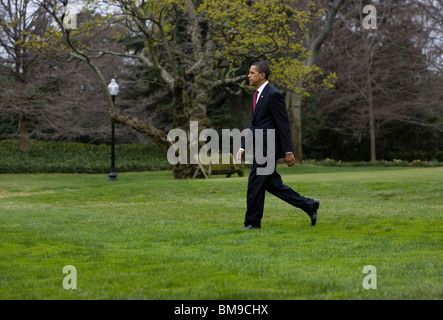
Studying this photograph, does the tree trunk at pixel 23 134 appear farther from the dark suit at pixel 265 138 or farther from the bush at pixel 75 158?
the dark suit at pixel 265 138

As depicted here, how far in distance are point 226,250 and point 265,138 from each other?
206 centimetres

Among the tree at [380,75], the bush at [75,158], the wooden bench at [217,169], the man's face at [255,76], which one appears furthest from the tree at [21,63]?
the man's face at [255,76]

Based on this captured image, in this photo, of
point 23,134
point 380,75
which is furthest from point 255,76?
point 380,75

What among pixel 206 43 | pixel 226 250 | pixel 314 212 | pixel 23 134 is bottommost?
pixel 226 250

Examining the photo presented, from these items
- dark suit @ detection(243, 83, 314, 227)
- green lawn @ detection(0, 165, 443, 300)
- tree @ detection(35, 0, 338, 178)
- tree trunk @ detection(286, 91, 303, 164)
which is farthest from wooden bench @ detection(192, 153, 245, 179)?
dark suit @ detection(243, 83, 314, 227)

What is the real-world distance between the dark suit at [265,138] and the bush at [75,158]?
23641 mm

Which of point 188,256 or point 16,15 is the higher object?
point 16,15

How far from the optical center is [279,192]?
8.65 metres

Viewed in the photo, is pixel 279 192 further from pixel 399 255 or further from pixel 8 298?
pixel 8 298

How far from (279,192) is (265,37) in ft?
47.8

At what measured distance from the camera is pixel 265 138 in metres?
8.50

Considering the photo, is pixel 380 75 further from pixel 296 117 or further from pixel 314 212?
pixel 314 212

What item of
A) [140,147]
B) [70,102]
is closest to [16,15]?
[70,102]

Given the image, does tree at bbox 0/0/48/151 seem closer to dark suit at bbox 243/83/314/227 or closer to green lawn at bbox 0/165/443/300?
green lawn at bbox 0/165/443/300
